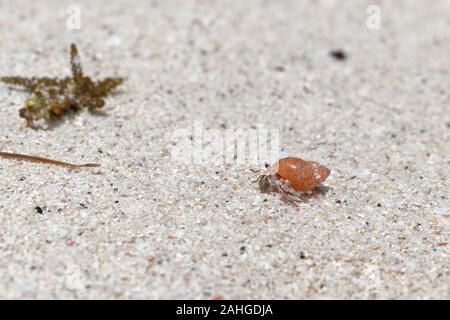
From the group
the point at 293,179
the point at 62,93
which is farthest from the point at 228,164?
the point at 62,93

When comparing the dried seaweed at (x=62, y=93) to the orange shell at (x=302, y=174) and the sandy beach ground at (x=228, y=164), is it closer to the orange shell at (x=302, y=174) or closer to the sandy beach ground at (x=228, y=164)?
the sandy beach ground at (x=228, y=164)

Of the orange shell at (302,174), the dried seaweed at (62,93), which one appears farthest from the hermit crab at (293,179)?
the dried seaweed at (62,93)

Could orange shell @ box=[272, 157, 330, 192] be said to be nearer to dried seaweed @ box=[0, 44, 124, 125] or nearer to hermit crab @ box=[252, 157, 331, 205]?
hermit crab @ box=[252, 157, 331, 205]

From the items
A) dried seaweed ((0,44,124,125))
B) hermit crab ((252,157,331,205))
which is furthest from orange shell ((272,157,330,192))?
dried seaweed ((0,44,124,125))

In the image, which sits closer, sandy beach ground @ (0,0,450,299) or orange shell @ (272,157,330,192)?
sandy beach ground @ (0,0,450,299)

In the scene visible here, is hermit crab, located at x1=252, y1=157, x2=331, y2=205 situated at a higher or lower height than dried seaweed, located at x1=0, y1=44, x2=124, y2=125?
lower

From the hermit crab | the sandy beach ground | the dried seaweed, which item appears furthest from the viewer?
the dried seaweed
